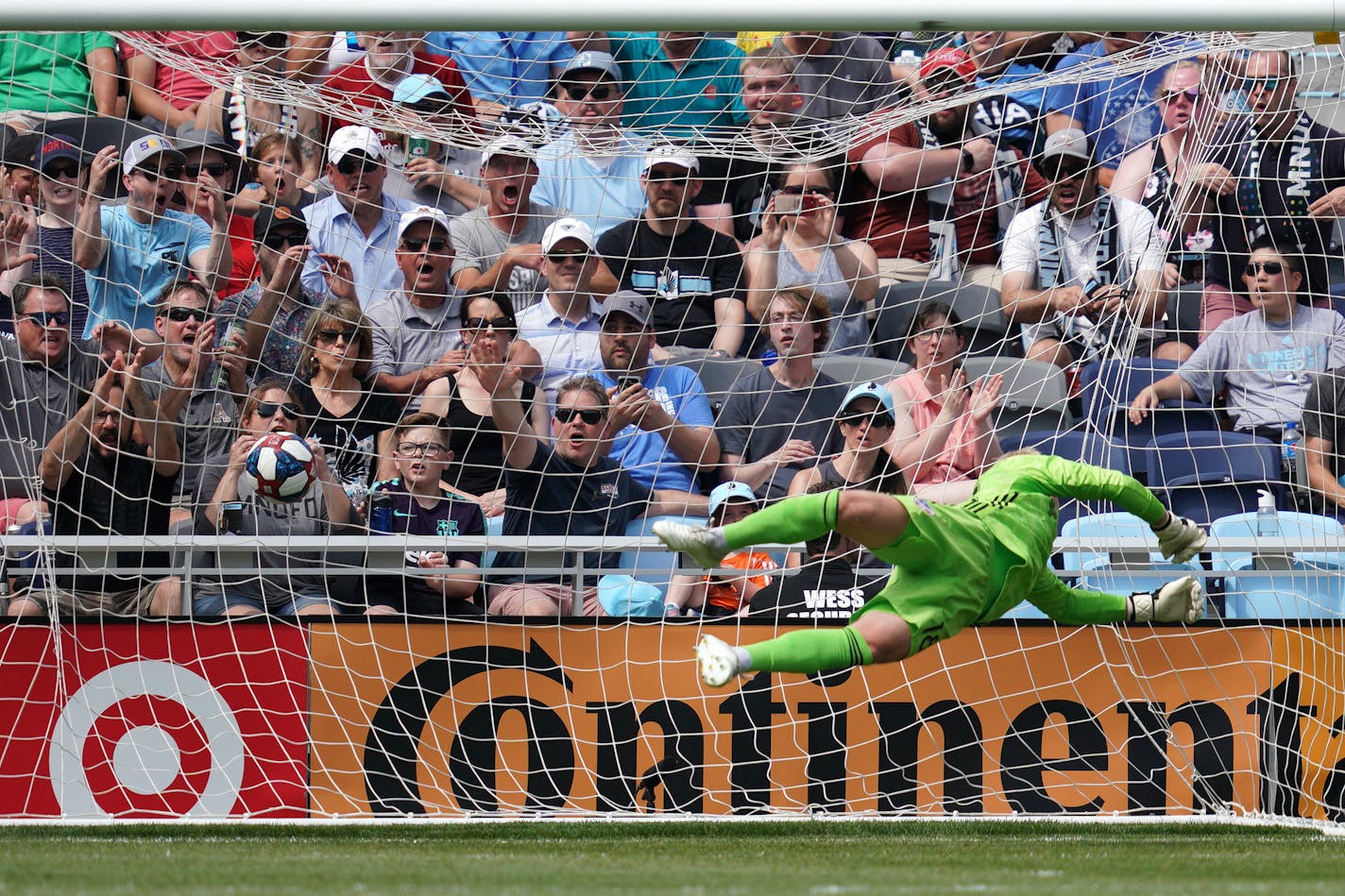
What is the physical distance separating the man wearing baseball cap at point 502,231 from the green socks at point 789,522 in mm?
3243

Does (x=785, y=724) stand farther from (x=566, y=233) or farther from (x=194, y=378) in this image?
(x=194, y=378)

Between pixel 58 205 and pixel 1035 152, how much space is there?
180 inches

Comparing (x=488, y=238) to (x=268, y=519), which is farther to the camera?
(x=488, y=238)

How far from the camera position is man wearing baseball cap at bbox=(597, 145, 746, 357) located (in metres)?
7.28

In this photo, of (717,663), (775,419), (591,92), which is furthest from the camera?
(591,92)

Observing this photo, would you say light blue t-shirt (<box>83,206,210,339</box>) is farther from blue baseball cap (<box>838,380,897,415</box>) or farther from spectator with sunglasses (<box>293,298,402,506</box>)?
blue baseball cap (<box>838,380,897,415</box>)

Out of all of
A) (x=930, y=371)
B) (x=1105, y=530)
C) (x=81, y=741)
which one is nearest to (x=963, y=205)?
(x=930, y=371)

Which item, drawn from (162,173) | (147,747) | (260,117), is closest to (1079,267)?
(260,117)

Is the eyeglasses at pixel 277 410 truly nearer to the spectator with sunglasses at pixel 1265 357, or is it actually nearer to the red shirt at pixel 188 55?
the red shirt at pixel 188 55

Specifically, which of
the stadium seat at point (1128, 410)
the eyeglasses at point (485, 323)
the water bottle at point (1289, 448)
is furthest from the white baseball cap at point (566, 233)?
the water bottle at point (1289, 448)

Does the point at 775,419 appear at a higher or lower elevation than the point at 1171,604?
higher

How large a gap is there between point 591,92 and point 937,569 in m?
3.83

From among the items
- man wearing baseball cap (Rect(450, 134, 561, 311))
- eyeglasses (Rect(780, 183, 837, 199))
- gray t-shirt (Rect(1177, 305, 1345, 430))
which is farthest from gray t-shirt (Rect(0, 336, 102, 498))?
gray t-shirt (Rect(1177, 305, 1345, 430))

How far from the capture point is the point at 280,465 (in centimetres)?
612
